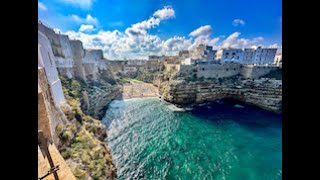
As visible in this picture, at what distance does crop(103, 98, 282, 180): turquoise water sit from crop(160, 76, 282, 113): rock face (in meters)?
2.68

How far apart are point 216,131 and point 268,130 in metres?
6.73

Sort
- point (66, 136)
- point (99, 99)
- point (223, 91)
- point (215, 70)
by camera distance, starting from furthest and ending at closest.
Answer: point (215, 70) < point (223, 91) < point (99, 99) < point (66, 136)

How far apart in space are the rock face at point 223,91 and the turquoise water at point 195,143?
2680 mm

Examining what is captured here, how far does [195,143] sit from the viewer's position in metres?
16.1

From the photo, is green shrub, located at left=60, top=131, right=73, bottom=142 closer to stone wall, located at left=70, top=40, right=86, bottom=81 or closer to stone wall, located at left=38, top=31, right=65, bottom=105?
stone wall, located at left=38, top=31, right=65, bottom=105

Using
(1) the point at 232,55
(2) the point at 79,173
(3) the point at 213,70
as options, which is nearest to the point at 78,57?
(2) the point at 79,173

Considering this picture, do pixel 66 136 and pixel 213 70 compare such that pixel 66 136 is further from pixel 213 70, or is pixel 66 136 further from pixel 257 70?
pixel 257 70

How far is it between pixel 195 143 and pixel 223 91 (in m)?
16.8

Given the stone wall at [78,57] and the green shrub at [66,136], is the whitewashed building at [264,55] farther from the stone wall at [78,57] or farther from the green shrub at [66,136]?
the green shrub at [66,136]

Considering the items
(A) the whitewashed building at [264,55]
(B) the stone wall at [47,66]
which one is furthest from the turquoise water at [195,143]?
(A) the whitewashed building at [264,55]

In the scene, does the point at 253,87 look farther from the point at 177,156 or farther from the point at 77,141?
the point at 77,141

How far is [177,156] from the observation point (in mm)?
14008
